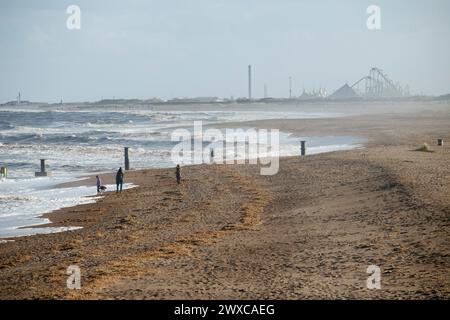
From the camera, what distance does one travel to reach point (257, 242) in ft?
40.9

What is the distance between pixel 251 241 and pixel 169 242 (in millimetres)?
1773

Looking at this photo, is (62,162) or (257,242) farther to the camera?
(62,162)

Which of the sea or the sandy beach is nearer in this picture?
the sandy beach

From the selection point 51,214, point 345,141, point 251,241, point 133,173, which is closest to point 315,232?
point 251,241

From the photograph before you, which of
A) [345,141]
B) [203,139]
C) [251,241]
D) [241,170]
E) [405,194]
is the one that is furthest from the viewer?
[203,139]

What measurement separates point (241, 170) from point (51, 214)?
945 centimetres

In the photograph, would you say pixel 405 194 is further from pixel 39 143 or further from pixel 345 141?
pixel 39 143

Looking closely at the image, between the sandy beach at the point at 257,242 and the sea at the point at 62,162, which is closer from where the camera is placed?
the sandy beach at the point at 257,242

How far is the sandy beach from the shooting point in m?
9.43

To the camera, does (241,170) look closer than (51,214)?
No

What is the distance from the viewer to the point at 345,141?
39.2 meters

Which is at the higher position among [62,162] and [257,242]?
[62,162]

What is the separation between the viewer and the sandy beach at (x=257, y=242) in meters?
9.43
